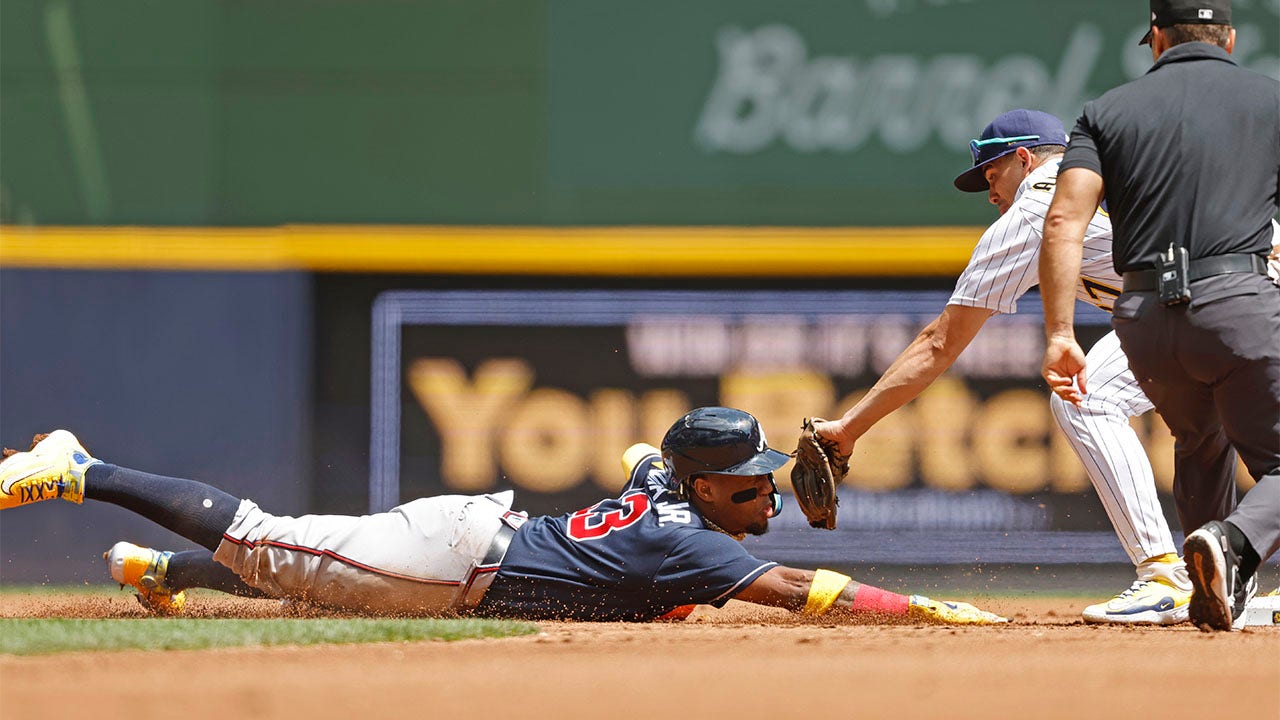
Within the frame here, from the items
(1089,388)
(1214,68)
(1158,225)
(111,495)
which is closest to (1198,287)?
(1158,225)

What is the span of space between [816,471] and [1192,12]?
169 cm

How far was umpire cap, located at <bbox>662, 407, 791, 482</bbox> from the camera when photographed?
15.2 ft

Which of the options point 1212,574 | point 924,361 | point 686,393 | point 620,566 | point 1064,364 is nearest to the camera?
point 1212,574

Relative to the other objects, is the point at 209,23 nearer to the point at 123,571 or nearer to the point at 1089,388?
the point at 123,571

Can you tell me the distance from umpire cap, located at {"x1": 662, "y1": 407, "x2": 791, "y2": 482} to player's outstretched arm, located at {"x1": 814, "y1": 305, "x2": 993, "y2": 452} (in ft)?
0.91

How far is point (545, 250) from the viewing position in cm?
773

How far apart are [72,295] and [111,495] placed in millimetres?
3606

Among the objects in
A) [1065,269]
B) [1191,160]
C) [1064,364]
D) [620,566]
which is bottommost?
[620,566]

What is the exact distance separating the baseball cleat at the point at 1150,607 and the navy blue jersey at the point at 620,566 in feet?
3.12

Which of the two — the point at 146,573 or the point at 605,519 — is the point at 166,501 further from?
the point at 605,519

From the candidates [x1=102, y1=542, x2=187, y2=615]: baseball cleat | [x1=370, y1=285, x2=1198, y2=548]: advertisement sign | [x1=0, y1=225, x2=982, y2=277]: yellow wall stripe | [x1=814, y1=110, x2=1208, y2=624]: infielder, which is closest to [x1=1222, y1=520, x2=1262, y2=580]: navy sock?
[x1=814, y1=110, x2=1208, y2=624]: infielder

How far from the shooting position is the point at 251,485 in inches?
305

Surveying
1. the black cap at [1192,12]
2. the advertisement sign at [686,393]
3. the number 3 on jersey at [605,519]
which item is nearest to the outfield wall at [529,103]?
the advertisement sign at [686,393]

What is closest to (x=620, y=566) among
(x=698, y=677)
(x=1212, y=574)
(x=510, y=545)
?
(x=510, y=545)
